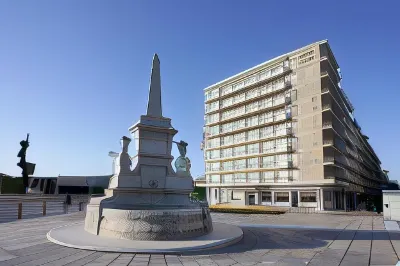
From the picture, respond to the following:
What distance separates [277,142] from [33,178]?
53941 millimetres

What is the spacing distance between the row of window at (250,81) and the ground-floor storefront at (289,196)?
20.4 metres

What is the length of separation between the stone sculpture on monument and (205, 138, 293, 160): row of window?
41178 millimetres

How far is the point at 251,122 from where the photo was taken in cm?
6278

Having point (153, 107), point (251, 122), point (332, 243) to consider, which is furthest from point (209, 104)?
point (332, 243)

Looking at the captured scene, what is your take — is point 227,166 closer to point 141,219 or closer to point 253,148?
point 253,148

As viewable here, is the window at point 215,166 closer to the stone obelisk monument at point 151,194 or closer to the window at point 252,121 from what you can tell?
the window at point 252,121

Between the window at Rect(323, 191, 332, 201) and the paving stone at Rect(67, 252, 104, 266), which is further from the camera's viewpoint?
the window at Rect(323, 191, 332, 201)

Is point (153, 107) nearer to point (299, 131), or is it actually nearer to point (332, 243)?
point (332, 243)

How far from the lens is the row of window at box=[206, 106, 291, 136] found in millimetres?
56188

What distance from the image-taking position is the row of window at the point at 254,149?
55.5 metres

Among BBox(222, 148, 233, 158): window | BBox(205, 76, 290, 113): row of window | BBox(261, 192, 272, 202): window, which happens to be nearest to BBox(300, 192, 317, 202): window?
BBox(261, 192, 272, 202): window

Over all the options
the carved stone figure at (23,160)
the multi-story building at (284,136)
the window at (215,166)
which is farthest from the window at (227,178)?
the carved stone figure at (23,160)

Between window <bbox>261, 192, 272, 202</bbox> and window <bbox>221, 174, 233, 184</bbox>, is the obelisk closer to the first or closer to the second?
window <bbox>261, 192, 272, 202</bbox>

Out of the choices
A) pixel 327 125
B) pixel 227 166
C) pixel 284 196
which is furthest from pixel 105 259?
pixel 227 166
